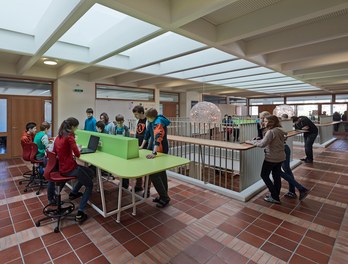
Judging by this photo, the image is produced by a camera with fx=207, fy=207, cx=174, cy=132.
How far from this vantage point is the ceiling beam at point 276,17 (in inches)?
91.4

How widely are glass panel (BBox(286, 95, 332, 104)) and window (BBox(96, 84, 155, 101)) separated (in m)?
9.43

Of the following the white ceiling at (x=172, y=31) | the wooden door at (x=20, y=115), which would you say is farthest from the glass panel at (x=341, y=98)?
the wooden door at (x=20, y=115)

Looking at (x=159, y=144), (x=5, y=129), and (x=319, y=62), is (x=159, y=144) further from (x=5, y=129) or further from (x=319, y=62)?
(x=5, y=129)

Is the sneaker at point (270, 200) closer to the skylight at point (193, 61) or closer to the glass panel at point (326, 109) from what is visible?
the skylight at point (193, 61)

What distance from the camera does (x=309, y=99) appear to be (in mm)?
12805

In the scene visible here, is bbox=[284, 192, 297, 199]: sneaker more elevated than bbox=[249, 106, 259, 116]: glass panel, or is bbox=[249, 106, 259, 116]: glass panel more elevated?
bbox=[249, 106, 259, 116]: glass panel

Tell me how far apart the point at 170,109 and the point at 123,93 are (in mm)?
3128

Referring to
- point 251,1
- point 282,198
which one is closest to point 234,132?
point 282,198

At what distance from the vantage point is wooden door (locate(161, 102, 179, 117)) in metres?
10.7

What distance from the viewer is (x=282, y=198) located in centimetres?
347

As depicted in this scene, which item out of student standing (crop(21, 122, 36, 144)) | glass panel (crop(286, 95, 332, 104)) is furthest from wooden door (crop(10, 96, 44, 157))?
glass panel (crop(286, 95, 332, 104))

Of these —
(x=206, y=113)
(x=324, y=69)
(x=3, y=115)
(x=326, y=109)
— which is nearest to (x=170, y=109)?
(x=206, y=113)

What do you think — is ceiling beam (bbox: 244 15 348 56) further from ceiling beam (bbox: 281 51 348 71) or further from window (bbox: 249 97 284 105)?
window (bbox: 249 97 284 105)

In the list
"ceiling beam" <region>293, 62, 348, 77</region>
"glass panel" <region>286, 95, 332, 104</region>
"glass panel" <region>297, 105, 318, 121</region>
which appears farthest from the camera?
"glass panel" <region>297, 105, 318, 121</region>
